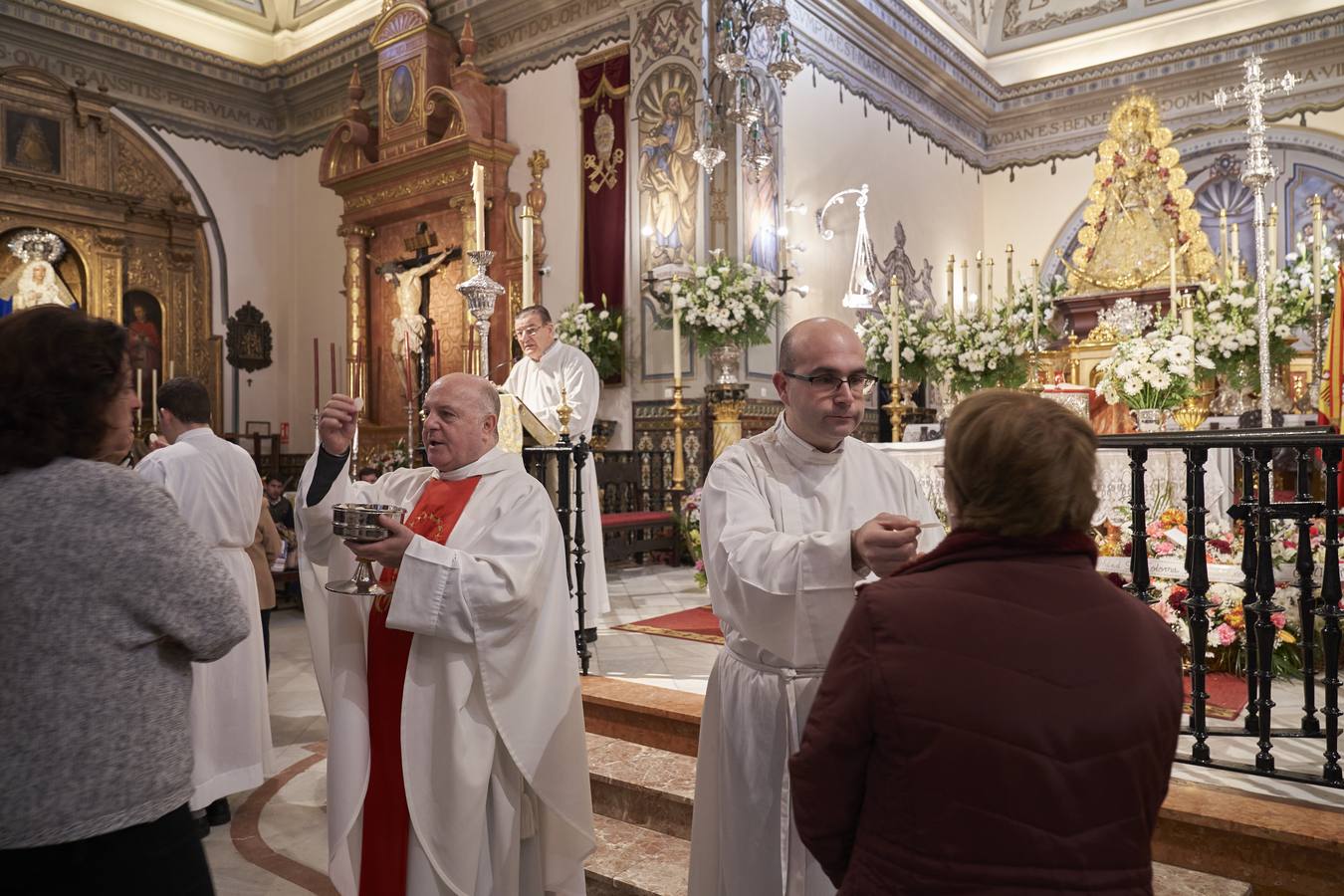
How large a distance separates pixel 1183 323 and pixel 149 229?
472 inches

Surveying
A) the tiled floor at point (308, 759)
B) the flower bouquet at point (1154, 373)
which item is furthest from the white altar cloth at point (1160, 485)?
the tiled floor at point (308, 759)

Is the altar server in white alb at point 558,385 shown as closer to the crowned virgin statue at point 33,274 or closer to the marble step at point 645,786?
the marble step at point 645,786

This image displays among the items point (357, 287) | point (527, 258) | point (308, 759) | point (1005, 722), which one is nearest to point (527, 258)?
point (527, 258)

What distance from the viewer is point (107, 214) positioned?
38.0 feet

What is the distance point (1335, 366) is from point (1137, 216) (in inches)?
202

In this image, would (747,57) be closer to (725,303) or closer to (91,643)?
(725,303)

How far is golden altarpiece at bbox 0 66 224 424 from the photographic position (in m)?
10.9

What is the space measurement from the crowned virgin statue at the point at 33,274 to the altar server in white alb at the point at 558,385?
768 centimetres

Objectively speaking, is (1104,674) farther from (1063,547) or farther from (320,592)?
(320,592)

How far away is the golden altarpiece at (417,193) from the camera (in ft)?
33.5

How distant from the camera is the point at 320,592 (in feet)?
9.61

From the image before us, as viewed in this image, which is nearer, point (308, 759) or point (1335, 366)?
point (308, 759)

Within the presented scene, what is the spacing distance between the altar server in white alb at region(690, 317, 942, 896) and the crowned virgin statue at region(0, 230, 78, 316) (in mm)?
11310

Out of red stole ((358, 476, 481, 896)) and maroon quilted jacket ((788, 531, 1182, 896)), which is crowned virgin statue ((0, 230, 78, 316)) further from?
maroon quilted jacket ((788, 531, 1182, 896))
